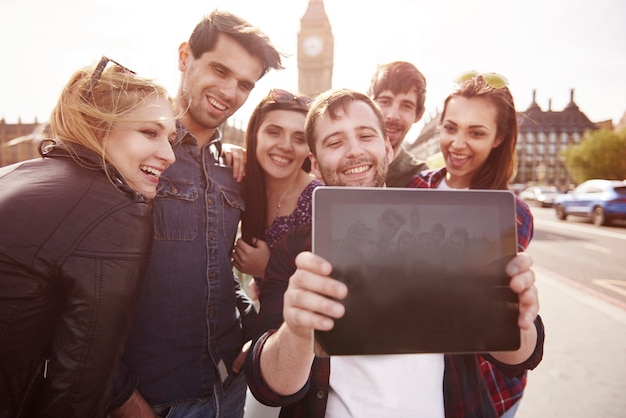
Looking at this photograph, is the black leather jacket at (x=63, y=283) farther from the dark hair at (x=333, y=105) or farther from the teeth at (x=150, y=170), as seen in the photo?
the dark hair at (x=333, y=105)

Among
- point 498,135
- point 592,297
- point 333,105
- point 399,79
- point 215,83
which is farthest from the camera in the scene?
point 592,297

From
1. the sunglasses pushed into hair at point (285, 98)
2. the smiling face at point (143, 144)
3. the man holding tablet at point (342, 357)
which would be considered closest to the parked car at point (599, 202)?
the sunglasses pushed into hair at point (285, 98)

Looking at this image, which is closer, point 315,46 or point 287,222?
point 287,222

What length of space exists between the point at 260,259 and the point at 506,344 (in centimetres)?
128

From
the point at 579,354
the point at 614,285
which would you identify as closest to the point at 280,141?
the point at 579,354

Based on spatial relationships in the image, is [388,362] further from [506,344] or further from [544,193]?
[544,193]

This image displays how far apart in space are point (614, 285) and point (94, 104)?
746 centimetres

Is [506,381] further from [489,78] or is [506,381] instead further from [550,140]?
[550,140]

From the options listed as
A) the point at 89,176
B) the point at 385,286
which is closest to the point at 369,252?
the point at 385,286

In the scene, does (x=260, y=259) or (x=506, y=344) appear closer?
(x=506, y=344)

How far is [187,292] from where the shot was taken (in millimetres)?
1590

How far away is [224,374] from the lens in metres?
1.69

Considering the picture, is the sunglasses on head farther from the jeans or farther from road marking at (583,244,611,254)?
road marking at (583,244,611,254)

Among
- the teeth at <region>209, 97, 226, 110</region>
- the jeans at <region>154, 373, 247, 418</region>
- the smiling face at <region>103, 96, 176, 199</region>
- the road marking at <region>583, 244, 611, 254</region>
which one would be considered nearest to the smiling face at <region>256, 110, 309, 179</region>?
the teeth at <region>209, 97, 226, 110</region>
